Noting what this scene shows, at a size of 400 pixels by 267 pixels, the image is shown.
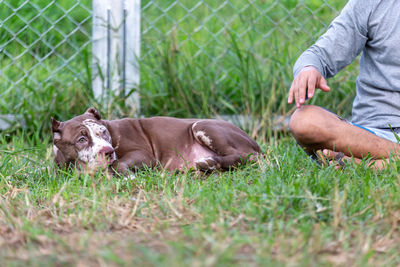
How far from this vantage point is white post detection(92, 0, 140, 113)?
4.15 metres

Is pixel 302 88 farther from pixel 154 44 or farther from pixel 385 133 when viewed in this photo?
pixel 154 44

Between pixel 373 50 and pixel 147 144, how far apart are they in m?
1.52

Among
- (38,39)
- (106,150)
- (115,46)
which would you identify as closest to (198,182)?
(106,150)

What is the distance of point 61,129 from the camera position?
3039 millimetres

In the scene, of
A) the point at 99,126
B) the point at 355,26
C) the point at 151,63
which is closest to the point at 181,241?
the point at 99,126

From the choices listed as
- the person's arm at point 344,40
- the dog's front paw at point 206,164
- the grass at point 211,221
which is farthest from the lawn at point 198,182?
the person's arm at point 344,40

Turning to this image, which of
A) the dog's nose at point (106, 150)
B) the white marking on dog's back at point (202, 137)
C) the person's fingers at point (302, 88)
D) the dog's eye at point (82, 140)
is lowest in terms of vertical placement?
the white marking on dog's back at point (202, 137)

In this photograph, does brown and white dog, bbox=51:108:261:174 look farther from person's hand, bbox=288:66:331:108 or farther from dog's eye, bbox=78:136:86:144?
person's hand, bbox=288:66:331:108

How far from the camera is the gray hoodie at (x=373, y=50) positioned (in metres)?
3.07

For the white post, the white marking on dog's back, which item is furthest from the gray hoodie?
the white post

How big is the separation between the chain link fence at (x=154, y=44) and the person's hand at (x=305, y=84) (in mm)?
1471

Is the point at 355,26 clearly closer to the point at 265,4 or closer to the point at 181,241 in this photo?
the point at 265,4

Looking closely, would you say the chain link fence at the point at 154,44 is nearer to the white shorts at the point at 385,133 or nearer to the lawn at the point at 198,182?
the lawn at the point at 198,182

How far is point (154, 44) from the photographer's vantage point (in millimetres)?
4383
